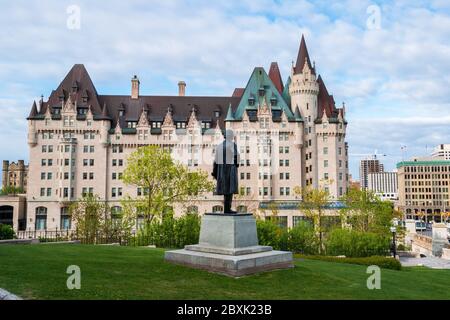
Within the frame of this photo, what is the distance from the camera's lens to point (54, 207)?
76812mm

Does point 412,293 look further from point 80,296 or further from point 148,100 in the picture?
point 148,100

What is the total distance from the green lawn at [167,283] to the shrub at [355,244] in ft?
71.6

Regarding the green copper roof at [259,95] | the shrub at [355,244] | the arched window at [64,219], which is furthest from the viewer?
the green copper roof at [259,95]

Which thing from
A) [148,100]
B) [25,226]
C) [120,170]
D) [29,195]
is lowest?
[25,226]

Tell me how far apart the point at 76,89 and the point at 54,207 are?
2574 cm

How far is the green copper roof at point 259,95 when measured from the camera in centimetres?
8075

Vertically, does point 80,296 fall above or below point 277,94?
below

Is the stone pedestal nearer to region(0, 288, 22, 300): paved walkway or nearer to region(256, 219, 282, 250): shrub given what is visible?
region(0, 288, 22, 300): paved walkway

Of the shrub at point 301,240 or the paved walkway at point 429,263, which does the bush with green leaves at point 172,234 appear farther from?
the paved walkway at point 429,263

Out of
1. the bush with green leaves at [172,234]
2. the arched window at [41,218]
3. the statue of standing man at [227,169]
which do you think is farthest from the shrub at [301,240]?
the arched window at [41,218]
